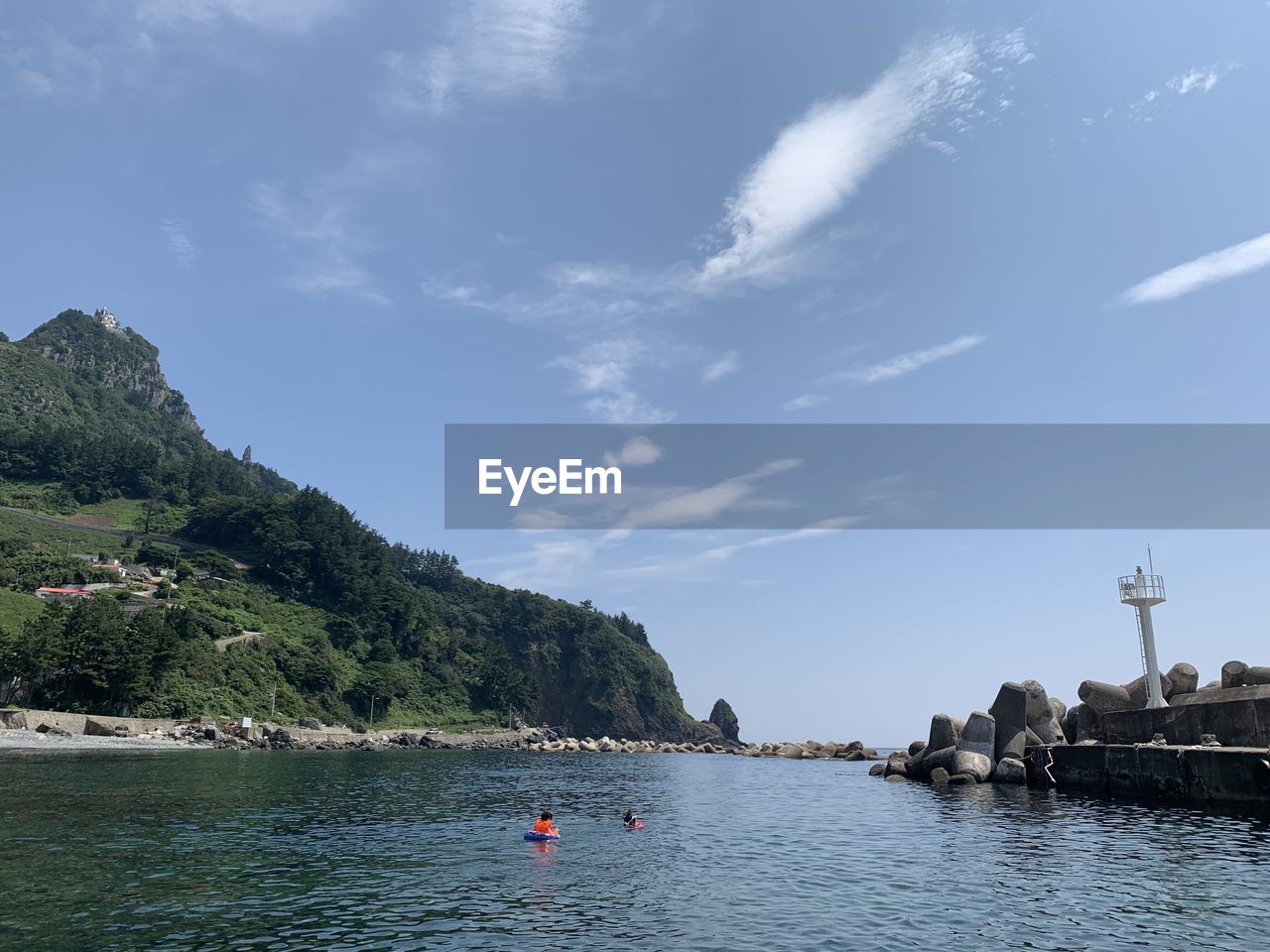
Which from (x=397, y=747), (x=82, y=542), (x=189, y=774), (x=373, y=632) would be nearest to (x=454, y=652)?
(x=373, y=632)

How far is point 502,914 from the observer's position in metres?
18.8

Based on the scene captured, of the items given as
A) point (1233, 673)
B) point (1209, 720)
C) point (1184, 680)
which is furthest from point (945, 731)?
point (1209, 720)

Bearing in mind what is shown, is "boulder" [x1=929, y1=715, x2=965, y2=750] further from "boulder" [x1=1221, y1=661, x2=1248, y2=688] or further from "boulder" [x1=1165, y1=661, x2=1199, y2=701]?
"boulder" [x1=1221, y1=661, x2=1248, y2=688]

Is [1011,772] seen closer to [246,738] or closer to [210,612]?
[246,738]

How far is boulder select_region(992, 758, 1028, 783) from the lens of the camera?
5356cm

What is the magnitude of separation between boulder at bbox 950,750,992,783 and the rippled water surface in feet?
32.1

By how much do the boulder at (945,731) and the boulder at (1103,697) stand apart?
1004 cm

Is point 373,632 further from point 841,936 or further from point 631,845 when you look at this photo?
point 841,936

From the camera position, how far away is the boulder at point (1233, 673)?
155 feet

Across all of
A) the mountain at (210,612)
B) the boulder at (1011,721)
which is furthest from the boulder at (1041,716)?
the mountain at (210,612)

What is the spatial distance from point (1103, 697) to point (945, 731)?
12.4 metres

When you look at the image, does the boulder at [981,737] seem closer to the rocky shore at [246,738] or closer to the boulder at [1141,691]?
the boulder at [1141,691]

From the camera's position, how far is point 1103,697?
55469 millimetres

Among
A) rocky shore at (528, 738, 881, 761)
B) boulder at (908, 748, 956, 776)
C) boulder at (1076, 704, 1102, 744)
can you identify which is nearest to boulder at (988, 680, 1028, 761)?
boulder at (908, 748, 956, 776)
